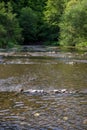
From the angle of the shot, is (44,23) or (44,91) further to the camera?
(44,23)

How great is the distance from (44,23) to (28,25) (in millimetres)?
7527

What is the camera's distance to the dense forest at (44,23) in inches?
2751

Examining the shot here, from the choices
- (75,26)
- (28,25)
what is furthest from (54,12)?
(75,26)

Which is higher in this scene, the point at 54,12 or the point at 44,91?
the point at 54,12

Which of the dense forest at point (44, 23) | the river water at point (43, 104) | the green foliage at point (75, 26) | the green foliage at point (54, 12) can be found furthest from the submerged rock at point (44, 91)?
the green foliage at point (54, 12)

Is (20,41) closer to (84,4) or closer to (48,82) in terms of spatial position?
(84,4)

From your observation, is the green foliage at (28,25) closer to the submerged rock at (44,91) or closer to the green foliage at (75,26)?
the green foliage at (75,26)

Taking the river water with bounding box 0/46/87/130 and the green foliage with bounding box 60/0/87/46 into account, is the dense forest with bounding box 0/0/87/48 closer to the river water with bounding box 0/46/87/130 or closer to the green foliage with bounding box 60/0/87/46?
the green foliage with bounding box 60/0/87/46

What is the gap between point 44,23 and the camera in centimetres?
9612

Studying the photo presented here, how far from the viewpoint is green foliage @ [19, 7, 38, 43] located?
3507 inches

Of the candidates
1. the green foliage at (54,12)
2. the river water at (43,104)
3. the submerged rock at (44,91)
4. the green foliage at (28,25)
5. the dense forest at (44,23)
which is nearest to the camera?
the river water at (43,104)

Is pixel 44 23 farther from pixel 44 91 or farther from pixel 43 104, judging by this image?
pixel 43 104

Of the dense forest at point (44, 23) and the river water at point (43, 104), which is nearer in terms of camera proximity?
the river water at point (43, 104)

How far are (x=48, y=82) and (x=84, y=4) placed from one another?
52728mm
